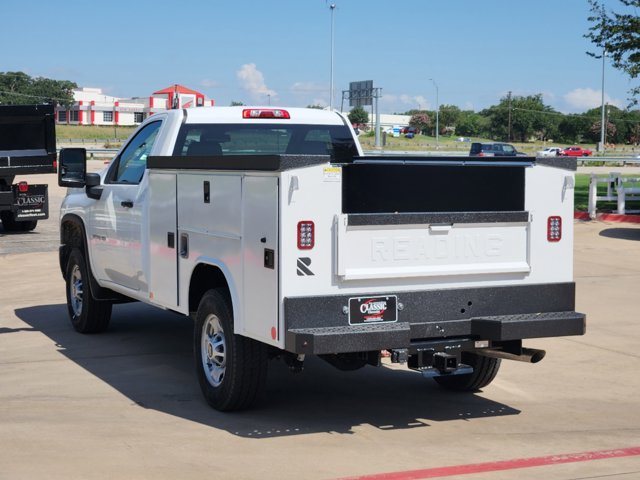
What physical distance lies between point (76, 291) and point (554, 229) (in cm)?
550

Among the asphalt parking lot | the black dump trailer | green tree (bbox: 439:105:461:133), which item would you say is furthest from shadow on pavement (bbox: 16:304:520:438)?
green tree (bbox: 439:105:461:133)

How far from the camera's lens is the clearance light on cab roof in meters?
9.09

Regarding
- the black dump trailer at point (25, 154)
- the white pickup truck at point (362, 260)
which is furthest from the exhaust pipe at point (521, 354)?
the black dump trailer at point (25, 154)

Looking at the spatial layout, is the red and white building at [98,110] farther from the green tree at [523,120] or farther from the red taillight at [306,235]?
the red taillight at [306,235]

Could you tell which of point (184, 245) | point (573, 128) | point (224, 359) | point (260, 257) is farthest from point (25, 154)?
point (573, 128)

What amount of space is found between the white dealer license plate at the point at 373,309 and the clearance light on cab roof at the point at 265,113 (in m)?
3.01

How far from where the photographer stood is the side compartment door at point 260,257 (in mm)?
6414

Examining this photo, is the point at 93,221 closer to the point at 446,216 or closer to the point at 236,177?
the point at 236,177

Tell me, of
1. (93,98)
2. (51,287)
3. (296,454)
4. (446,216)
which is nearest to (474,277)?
(446,216)

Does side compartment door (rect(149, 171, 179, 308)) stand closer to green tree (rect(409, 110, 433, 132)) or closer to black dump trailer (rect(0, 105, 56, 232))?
black dump trailer (rect(0, 105, 56, 232))

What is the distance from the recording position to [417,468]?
6078mm

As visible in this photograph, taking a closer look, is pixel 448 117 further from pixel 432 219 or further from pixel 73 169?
pixel 432 219

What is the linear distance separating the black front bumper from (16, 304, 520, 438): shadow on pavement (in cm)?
80

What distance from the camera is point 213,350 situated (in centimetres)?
740
